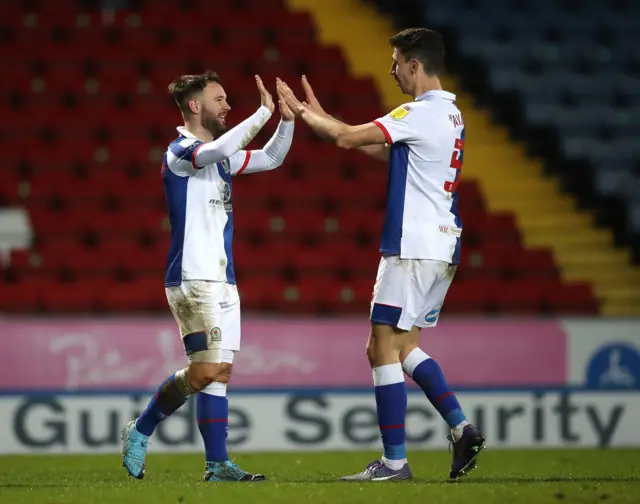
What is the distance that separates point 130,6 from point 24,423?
6029 millimetres

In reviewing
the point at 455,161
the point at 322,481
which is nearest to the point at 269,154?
the point at 455,161

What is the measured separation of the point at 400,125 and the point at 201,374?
1362mm

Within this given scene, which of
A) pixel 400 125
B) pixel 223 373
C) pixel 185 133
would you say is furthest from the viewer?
pixel 185 133

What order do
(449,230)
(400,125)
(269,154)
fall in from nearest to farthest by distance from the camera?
(400,125) < (449,230) < (269,154)

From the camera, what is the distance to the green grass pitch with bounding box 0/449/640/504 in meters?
4.64

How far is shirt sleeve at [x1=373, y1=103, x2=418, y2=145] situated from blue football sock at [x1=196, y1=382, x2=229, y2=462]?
132cm

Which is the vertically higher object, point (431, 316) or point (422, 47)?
point (422, 47)

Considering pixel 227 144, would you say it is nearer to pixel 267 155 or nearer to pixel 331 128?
pixel 331 128

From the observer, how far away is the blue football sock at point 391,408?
5203mm

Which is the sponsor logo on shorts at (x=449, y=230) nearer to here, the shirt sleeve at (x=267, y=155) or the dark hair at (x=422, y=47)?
the dark hair at (x=422, y=47)

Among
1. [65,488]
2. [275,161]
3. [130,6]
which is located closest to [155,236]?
[130,6]

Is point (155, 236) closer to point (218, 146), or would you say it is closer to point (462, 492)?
point (218, 146)

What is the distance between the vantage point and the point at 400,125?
5.21 metres

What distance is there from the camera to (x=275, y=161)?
5832mm
